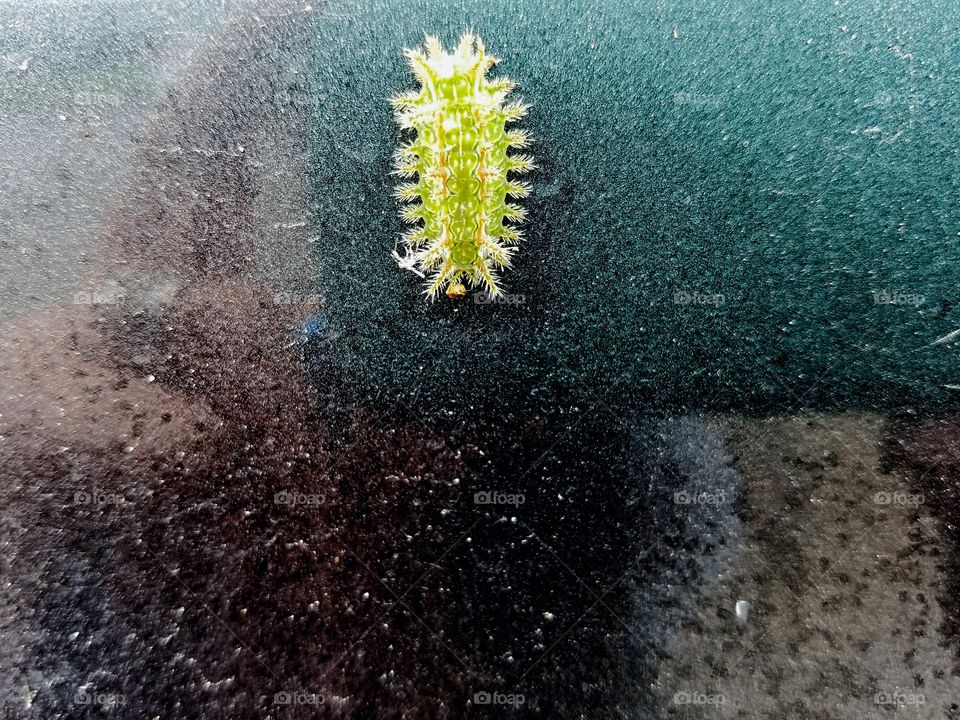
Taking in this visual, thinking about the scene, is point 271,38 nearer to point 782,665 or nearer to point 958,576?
point 782,665

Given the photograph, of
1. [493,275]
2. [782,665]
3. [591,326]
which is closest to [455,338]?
[493,275]

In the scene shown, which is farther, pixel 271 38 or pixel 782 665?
pixel 271 38

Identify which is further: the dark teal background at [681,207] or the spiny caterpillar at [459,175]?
the dark teal background at [681,207]

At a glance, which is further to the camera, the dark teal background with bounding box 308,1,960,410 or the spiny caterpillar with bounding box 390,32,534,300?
the dark teal background with bounding box 308,1,960,410

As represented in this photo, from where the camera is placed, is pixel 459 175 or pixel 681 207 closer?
pixel 459 175
